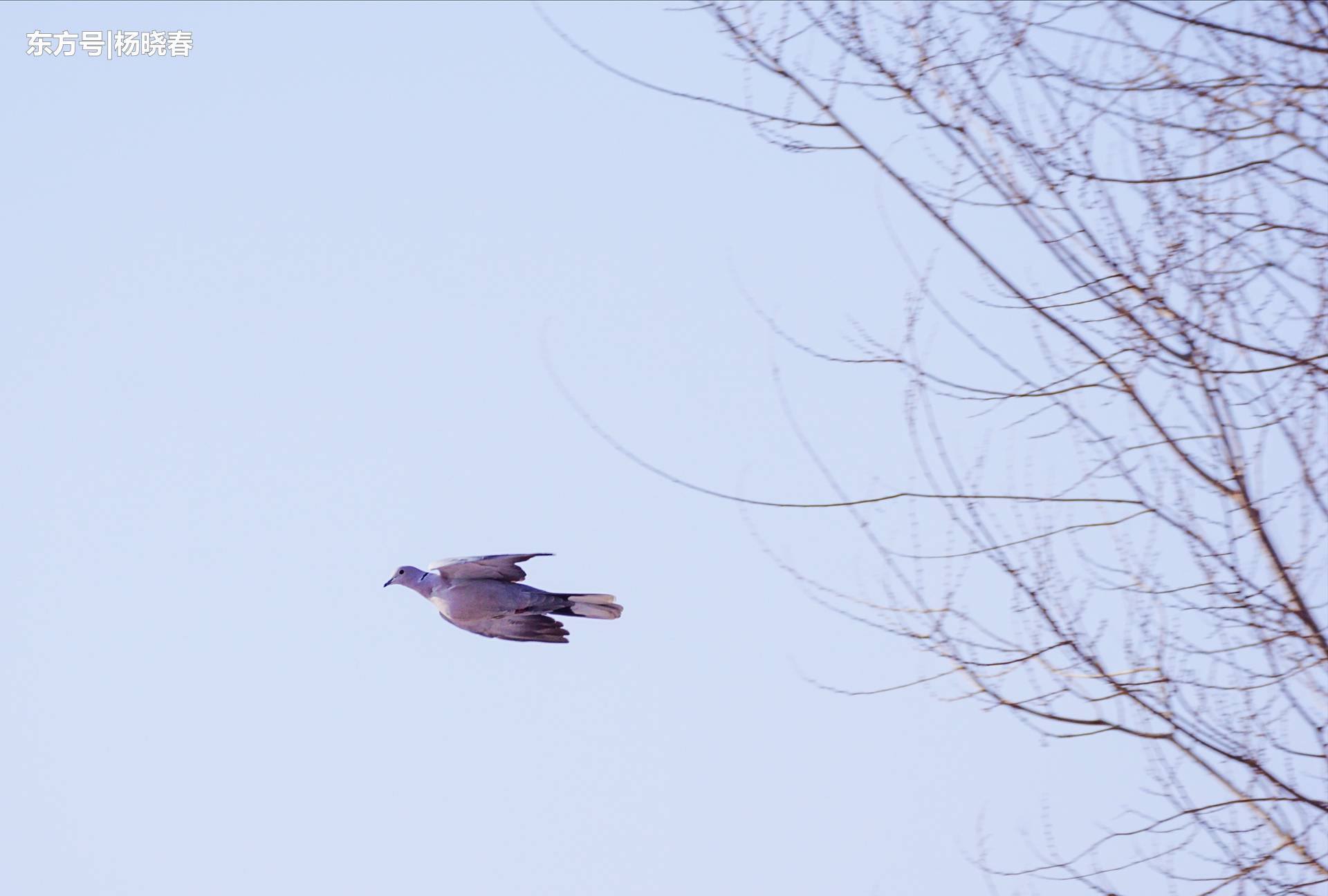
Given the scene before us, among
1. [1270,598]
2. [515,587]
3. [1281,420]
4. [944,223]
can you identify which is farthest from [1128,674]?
[515,587]

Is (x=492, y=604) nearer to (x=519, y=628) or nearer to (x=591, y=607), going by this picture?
(x=519, y=628)

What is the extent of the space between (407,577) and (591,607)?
0.85 metres

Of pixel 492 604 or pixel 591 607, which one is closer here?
pixel 492 604

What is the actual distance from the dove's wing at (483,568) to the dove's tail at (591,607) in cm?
35

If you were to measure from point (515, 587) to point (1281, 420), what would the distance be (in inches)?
130

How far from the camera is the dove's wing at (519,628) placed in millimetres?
7199

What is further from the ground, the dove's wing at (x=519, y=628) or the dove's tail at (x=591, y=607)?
the dove's tail at (x=591, y=607)

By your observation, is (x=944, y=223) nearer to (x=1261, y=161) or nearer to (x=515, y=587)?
(x=1261, y=161)

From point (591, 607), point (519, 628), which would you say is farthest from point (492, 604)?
point (591, 607)

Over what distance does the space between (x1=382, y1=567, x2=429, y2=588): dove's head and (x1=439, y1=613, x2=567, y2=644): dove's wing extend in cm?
37

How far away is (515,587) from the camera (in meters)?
7.27

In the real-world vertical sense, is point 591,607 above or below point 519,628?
above

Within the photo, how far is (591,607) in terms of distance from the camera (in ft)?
24.8

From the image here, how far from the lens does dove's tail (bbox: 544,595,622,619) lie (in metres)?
7.50
